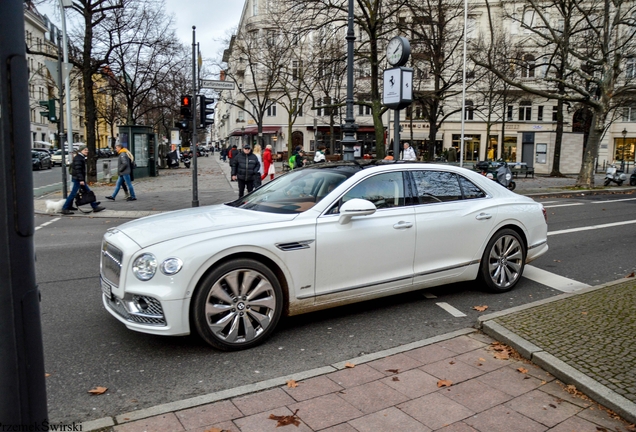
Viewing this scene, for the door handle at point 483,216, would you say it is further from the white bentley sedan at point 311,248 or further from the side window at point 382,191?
the side window at point 382,191

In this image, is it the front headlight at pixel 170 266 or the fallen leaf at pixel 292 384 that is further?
the front headlight at pixel 170 266

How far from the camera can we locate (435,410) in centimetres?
348

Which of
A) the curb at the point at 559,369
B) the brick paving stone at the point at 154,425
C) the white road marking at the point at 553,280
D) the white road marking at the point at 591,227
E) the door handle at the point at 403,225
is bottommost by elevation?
the white road marking at the point at 553,280

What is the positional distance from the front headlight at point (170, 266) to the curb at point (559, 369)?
9.19 feet

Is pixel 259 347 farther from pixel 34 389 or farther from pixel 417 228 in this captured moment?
pixel 34 389

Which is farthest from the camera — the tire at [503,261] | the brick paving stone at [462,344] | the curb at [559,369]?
the tire at [503,261]

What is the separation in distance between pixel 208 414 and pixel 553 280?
5340 mm

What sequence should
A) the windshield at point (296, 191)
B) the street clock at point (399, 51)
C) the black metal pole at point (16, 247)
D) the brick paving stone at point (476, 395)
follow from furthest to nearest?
the street clock at point (399, 51) < the windshield at point (296, 191) < the brick paving stone at point (476, 395) < the black metal pole at point (16, 247)

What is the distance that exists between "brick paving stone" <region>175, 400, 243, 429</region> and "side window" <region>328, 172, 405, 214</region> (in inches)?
94.9

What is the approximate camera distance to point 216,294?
4359 mm

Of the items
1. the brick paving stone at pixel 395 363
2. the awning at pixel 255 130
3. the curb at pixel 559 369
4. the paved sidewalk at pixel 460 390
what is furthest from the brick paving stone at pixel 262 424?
the awning at pixel 255 130

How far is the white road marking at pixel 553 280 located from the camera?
6786mm

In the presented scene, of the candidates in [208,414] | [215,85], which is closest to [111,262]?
[208,414]

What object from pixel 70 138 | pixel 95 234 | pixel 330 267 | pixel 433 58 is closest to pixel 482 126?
pixel 433 58
